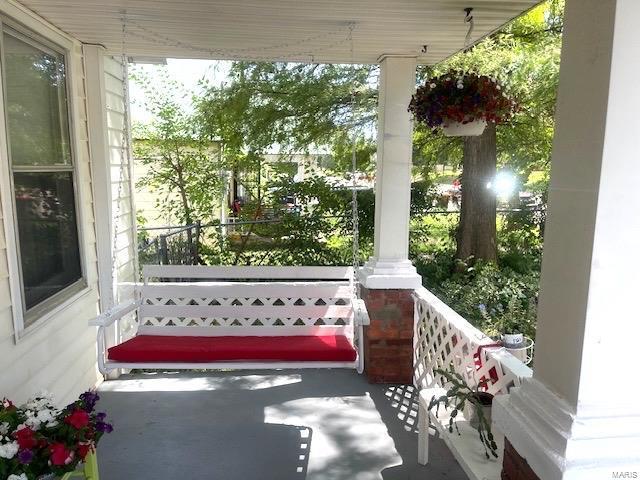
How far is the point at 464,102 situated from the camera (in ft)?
8.18

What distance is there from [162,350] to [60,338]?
2.20 ft

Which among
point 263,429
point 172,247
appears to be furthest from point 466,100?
point 172,247

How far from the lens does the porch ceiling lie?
250 cm

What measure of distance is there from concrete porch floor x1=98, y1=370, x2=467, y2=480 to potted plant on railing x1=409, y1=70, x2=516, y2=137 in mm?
1814

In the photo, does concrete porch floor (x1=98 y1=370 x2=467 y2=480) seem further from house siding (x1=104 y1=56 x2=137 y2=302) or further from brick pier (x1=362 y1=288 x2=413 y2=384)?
house siding (x1=104 y1=56 x2=137 y2=302)

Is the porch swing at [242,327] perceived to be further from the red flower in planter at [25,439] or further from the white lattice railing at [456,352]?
the red flower in planter at [25,439]

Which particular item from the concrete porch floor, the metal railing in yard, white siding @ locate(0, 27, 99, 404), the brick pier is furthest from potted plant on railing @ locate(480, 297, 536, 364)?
white siding @ locate(0, 27, 99, 404)

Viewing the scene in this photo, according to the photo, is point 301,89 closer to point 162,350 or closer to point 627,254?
point 162,350

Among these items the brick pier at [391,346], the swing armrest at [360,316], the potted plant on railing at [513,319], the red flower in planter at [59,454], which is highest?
the swing armrest at [360,316]

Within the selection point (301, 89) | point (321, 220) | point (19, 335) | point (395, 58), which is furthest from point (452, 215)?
point (19, 335)

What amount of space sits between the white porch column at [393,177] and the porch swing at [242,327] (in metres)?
0.28

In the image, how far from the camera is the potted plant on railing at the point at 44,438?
1.69 m

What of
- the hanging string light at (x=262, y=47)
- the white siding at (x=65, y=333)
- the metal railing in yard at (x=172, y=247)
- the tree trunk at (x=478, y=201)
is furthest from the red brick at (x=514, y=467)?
the tree trunk at (x=478, y=201)

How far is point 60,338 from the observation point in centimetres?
290
